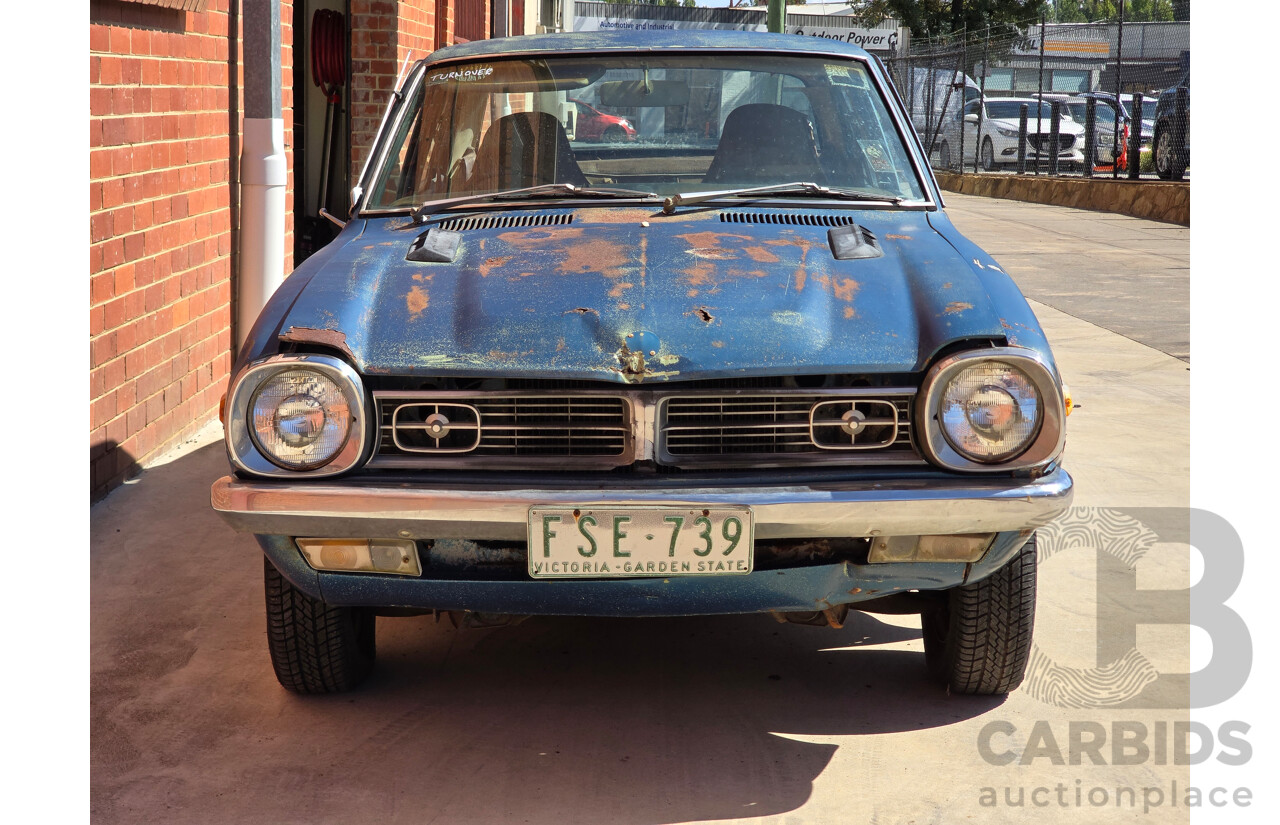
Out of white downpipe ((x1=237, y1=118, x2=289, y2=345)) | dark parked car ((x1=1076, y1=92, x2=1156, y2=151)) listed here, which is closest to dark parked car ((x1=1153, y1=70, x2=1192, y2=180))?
dark parked car ((x1=1076, y1=92, x2=1156, y2=151))

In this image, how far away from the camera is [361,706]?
3311 mm

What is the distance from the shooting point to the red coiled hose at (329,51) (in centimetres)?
915

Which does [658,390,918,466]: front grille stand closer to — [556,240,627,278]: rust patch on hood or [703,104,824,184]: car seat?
[556,240,627,278]: rust patch on hood

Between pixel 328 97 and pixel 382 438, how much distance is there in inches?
285

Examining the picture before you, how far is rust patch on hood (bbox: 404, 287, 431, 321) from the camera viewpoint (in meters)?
2.95

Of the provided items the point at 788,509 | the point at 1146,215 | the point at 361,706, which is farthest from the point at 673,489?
the point at 1146,215

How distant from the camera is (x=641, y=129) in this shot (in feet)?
13.2

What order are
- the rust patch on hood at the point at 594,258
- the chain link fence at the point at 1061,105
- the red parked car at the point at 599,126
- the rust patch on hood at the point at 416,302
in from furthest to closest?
the chain link fence at the point at 1061,105, the red parked car at the point at 599,126, the rust patch on hood at the point at 594,258, the rust patch on hood at the point at 416,302

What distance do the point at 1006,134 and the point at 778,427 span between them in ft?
72.9

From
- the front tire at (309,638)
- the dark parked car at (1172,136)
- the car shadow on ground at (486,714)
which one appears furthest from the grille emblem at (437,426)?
the dark parked car at (1172,136)

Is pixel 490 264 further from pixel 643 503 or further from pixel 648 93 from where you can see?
pixel 648 93

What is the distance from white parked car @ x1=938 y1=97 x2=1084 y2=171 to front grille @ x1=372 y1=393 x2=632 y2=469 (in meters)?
20.6

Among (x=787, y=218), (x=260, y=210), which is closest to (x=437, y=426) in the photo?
(x=787, y=218)

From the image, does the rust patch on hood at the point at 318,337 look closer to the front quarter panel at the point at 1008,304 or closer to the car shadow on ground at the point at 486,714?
the car shadow on ground at the point at 486,714
